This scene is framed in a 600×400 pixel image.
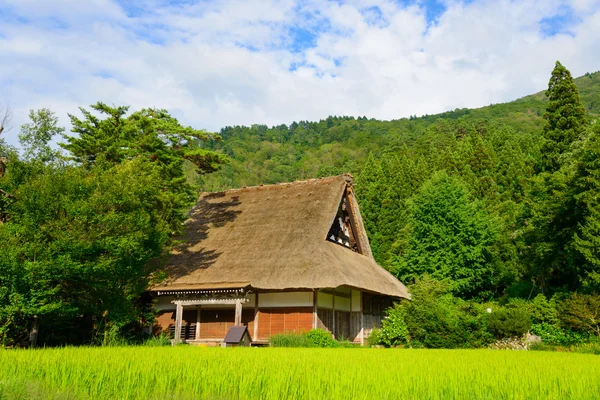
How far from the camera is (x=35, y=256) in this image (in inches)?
538

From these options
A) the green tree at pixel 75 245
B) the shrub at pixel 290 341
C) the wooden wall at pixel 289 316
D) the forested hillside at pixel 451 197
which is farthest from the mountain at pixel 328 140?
the green tree at pixel 75 245

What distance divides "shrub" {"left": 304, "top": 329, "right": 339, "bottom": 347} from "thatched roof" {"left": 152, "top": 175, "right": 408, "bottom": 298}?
1.76m

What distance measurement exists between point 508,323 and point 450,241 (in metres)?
12.9

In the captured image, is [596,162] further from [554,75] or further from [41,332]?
[41,332]

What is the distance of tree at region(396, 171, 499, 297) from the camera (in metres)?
32.0

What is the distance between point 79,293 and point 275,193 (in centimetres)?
1359

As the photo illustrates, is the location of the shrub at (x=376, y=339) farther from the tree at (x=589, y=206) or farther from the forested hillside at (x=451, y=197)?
the forested hillside at (x=451, y=197)

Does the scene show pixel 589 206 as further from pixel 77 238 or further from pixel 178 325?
pixel 77 238

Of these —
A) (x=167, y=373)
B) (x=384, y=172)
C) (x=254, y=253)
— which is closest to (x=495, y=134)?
(x=384, y=172)

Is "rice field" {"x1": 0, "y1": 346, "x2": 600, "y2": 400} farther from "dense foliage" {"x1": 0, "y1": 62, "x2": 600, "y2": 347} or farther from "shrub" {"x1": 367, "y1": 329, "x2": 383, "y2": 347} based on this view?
"shrub" {"x1": 367, "y1": 329, "x2": 383, "y2": 347}

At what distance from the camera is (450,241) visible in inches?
1267

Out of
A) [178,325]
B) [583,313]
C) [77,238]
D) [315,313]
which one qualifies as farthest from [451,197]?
[77,238]

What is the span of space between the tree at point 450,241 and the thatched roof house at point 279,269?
6.74 meters

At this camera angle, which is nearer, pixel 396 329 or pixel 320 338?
pixel 320 338
